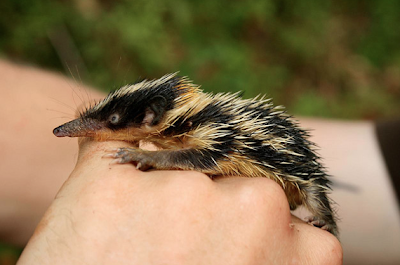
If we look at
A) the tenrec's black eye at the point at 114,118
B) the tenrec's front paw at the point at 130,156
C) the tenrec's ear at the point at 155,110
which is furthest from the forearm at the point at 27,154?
the tenrec's front paw at the point at 130,156

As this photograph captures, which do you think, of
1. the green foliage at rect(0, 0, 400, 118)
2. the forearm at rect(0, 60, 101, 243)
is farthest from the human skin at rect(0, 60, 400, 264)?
the green foliage at rect(0, 0, 400, 118)

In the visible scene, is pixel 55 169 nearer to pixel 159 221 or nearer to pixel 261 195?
pixel 159 221

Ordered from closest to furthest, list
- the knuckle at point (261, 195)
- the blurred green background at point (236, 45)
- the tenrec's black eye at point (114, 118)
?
the knuckle at point (261, 195)
the tenrec's black eye at point (114, 118)
the blurred green background at point (236, 45)

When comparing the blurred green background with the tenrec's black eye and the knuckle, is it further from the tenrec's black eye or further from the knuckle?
the knuckle

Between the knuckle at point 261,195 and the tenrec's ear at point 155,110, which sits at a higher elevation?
the tenrec's ear at point 155,110

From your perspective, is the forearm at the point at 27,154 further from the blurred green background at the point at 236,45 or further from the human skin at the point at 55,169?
the blurred green background at the point at 236,45

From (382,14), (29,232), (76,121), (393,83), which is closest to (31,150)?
(29,232)
